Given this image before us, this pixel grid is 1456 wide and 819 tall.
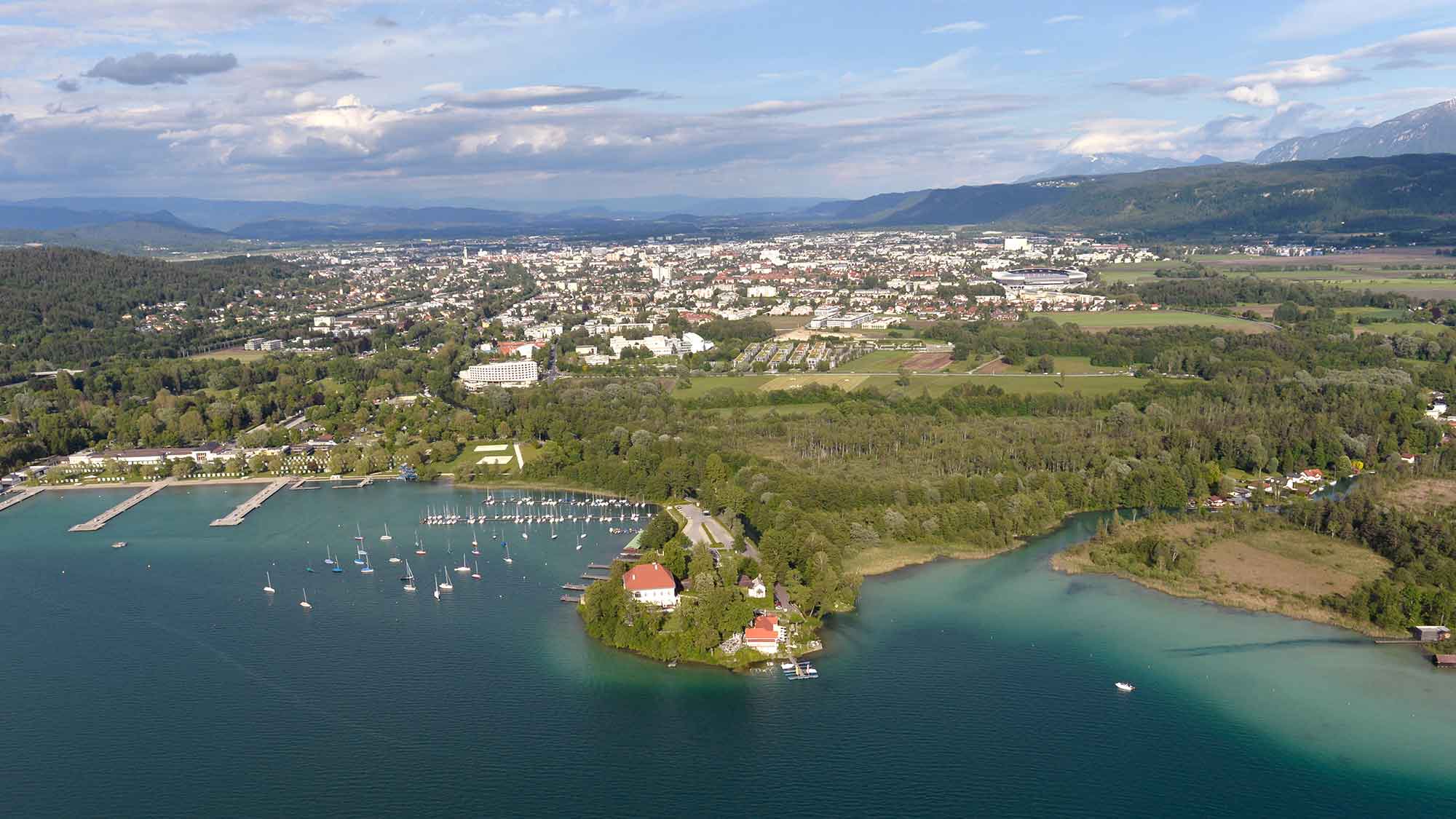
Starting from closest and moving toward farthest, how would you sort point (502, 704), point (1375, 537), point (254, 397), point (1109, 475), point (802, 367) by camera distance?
point (502, 704) < point (1375, 537) < point (1109, 475) < point (254, 397) < point (802, 367)

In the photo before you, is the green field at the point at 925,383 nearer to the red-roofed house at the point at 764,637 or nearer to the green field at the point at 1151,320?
the green field at the point at 1151,320

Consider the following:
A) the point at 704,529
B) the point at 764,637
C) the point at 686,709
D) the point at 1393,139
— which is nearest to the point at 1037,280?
the point at 704,529

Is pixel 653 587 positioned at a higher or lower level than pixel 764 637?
higher

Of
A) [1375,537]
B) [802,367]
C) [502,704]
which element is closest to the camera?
[502,704]

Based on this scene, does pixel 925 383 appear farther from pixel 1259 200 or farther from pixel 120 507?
pixel 1259 200

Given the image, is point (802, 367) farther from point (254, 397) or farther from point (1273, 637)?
point (1273, 637)

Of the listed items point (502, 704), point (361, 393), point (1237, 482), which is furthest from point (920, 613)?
point (361, 393)
